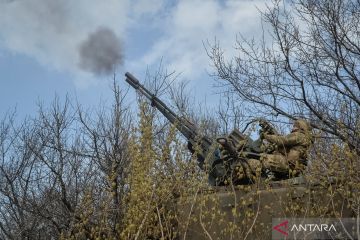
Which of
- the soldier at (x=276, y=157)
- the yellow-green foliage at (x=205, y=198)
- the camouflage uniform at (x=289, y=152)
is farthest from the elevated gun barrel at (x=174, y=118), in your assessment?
the camouflage uniform at (x=289, y=152)

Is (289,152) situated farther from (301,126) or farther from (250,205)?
(250,205)

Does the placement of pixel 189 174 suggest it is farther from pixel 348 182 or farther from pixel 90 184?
pixel 90 184

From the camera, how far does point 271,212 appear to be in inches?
281

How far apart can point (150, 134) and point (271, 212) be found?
1.93 meters

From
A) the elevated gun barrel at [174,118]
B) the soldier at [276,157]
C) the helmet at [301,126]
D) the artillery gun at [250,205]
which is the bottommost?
the artillery gun at [250,205]

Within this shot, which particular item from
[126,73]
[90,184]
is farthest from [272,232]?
[90,184]

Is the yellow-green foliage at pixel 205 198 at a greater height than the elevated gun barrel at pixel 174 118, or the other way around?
the elevated gun barrel at pixel 174 118

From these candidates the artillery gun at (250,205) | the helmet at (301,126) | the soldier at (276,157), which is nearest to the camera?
the artillery gun at (250,205)

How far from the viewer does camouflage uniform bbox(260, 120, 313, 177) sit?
7.67 metres

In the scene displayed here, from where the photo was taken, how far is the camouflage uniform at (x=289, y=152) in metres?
7.67

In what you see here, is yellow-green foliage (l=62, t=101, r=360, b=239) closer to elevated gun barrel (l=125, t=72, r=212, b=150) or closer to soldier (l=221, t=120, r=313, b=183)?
soldier (l=221, t=120, r=313, b=183)

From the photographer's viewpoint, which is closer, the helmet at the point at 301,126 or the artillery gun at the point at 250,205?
the artillery gun at the point at 250,205

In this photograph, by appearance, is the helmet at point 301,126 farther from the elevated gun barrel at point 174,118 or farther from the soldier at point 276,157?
the elevated gun barrel at point 174,118

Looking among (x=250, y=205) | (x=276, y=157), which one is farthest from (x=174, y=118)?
(x=250, y=205)
